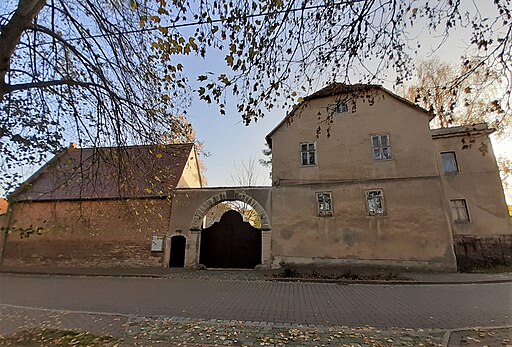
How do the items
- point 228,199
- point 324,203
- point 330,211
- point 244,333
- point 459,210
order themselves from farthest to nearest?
point 459,210 → point 228,199 → point 324,203 → point 330,211 → point 244,333

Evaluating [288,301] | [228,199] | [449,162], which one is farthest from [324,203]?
[449,162]

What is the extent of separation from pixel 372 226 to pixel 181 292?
394 inches

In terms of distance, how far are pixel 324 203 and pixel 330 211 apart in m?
0.53

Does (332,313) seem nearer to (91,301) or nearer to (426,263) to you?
(91,301)

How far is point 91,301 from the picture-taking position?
27.3 feet

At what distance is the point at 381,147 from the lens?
52.6 ft

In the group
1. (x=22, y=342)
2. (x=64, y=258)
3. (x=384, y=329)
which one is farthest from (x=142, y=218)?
(x=384, y=329)

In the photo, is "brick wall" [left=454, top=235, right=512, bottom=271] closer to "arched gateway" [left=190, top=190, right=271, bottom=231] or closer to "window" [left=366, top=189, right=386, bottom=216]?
"window" [left=366, top=189, right=386, bottom=216]

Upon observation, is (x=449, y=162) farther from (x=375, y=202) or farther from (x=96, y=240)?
(x=96, y=240)

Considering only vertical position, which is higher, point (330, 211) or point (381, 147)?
point (381, 147)

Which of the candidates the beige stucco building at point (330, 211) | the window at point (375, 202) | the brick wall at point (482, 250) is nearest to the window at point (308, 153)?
the beige stucco building at point (330, 211)

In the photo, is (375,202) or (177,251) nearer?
(375,202)

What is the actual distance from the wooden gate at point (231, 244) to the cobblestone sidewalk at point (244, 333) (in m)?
10.1

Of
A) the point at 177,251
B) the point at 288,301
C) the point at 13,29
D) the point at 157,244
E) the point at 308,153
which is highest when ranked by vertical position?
the point at 308,153
